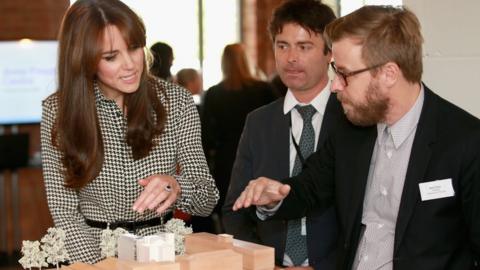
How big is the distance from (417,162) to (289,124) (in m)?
0.68

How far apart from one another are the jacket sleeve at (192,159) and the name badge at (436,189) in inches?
27.1

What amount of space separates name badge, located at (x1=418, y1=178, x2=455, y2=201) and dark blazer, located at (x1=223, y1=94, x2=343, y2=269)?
1.83 ft

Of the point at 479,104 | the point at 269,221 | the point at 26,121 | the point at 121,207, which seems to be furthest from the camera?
the point at 26,121

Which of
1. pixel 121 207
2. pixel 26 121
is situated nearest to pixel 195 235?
pixel 121 207

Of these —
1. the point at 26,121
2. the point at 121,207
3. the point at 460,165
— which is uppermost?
the point at 460,165

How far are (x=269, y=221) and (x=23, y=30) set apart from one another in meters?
4.99

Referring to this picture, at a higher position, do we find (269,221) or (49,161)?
(49,161)

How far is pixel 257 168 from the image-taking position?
115 inches

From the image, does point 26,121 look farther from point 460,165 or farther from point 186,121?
point 460,165

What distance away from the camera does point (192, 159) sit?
256cm

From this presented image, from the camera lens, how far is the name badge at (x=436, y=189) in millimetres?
Answer: 2254

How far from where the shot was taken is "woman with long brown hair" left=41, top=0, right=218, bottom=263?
7.93 ft

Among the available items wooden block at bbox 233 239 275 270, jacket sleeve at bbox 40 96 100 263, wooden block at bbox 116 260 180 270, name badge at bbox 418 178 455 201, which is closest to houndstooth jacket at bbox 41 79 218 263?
jacket sleeve at bbox 40 96 100 263

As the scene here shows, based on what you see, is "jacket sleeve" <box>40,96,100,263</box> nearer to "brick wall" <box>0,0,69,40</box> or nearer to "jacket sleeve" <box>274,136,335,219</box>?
"jacket sleeve" <box>274,136,335,219</box>
